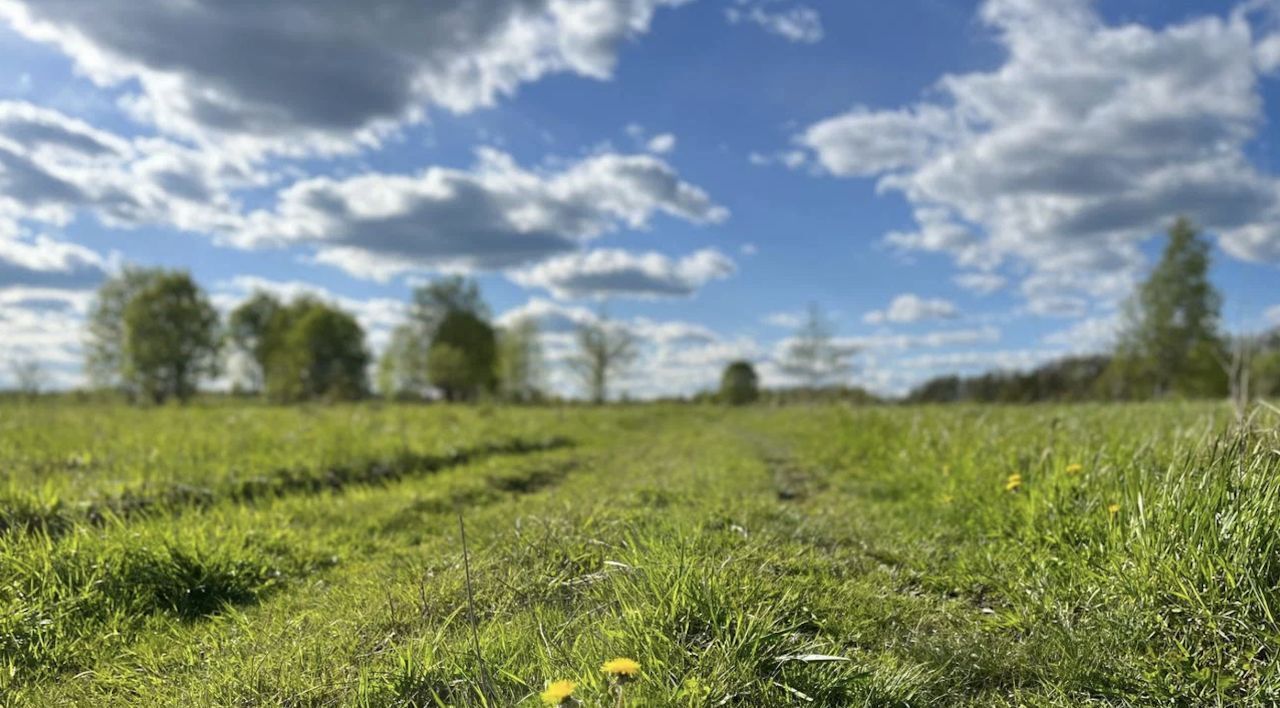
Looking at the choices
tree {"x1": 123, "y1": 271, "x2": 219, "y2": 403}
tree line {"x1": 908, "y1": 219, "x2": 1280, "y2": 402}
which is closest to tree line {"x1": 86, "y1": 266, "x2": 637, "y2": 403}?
tree {"x1": 123, "y1": 271, "x2": 219, "y2": 403}

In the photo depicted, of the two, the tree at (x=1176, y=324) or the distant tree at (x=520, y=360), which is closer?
the tree at (x=1176, y=324)

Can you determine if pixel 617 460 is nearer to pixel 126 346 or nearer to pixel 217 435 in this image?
pixel 217 435

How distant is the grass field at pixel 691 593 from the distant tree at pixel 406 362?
65712 millimetres

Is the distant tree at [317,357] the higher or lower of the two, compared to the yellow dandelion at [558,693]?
higher

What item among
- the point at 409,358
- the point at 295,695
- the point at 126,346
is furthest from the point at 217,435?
the point at 409,358

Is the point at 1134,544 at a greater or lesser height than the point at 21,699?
greater

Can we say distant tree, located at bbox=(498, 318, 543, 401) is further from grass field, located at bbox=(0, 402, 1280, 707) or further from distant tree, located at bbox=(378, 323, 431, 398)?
grass field, located at bbox=(0, 402, 1280, 707)

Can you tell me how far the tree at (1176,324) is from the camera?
53.6m

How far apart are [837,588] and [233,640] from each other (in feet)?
10.9

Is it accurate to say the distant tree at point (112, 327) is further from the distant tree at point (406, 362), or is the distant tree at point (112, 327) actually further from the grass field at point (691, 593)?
the grass field at point (691, 593)

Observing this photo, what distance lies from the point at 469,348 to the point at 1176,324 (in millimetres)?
61761

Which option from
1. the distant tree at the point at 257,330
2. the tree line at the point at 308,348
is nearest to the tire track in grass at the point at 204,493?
the tree line at the point at 308,348

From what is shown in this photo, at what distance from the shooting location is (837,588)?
3842mm

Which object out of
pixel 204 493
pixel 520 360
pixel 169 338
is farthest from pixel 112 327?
pixel 204 493
